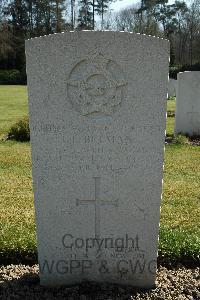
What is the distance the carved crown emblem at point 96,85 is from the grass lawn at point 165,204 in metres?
1.73

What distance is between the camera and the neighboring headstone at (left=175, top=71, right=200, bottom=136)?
38.5ft

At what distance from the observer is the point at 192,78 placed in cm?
1173

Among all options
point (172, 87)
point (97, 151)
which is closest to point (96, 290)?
point (97, 151)

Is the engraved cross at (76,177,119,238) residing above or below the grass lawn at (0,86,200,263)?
above

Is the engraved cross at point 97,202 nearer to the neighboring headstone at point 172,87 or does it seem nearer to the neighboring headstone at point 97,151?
the neighboring headstone at point 97,151

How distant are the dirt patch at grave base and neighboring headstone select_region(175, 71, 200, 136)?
8.42m

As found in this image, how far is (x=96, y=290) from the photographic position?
370cm

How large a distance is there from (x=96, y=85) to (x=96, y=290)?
1785 mm

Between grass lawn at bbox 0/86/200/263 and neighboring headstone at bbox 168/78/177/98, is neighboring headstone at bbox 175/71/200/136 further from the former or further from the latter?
neighboring headstone at bbox 168/78/177/98

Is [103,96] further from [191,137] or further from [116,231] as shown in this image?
[191,137]

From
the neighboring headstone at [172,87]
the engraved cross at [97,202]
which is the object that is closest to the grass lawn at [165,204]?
the engraved cross at [97,202]

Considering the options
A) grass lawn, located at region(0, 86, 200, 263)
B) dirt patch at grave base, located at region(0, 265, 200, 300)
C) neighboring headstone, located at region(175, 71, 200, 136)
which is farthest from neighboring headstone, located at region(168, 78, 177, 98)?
dirt patch at grave base, located at region(0, 265, 200, 300)

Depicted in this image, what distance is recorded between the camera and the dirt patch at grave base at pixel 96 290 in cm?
360

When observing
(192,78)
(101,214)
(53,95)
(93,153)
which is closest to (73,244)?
(101,214)
